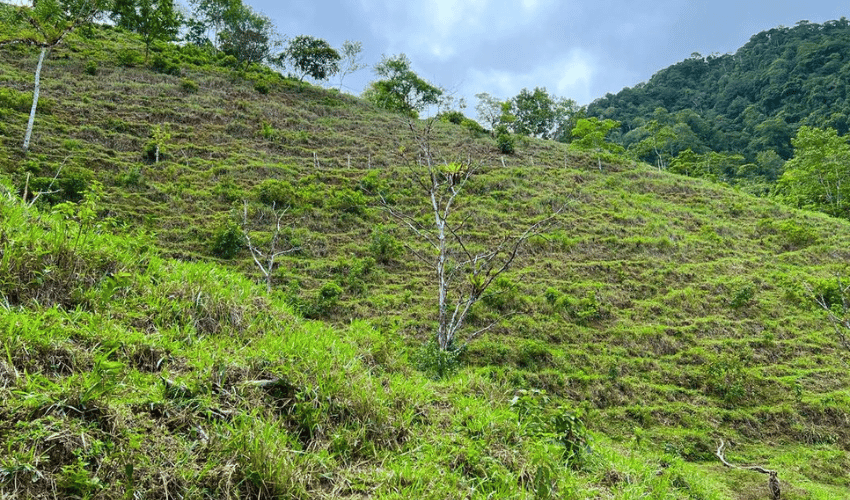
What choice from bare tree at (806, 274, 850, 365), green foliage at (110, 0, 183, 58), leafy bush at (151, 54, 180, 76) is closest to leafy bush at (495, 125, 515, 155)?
bare tree at (806, 274, 850, 365)

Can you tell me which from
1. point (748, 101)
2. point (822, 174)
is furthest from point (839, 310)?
point (748, 101)

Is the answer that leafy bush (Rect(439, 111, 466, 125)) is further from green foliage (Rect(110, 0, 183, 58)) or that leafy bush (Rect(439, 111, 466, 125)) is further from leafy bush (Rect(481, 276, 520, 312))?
leafy bush (Rect(481, 276, 520, 312))

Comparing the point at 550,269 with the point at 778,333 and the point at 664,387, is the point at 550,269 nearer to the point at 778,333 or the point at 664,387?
the point at 664,387

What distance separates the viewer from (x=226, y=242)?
57.9ft

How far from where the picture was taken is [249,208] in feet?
68.8

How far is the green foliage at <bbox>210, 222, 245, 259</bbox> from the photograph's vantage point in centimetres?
1755

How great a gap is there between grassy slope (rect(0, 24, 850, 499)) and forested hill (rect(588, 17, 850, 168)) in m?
28.8

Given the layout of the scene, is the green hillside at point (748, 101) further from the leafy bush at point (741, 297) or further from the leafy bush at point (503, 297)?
the leafy bush at point (503, 297)

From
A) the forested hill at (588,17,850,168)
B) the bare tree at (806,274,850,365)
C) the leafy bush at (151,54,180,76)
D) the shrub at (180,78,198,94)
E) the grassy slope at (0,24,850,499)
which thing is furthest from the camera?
the forested hill at (588,17,850,168)

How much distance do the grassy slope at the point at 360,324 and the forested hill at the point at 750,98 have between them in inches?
1133

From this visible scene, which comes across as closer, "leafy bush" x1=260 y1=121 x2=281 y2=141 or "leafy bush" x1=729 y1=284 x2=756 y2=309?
"leafy bush" x1=729 y1=284 x2=756 y2=309

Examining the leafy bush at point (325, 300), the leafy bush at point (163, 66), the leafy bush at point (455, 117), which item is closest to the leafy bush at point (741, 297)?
the leafy bush at point (325, 300)

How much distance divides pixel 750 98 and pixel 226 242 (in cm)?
9772

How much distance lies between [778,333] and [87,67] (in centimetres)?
4577
